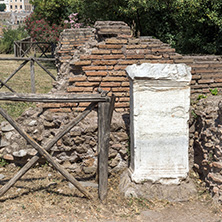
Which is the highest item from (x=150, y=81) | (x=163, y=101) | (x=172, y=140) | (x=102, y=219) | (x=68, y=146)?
(x=150, y=81)

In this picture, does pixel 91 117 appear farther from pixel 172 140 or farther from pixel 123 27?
pixel 123 27

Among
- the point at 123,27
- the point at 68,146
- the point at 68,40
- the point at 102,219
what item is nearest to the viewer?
the point at 102,219

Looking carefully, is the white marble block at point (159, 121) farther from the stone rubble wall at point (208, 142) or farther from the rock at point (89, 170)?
the rock at point (89, 170)

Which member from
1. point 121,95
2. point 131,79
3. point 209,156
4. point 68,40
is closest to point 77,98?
point 131,79

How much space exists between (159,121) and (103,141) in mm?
785

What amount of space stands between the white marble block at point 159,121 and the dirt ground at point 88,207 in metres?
0.36

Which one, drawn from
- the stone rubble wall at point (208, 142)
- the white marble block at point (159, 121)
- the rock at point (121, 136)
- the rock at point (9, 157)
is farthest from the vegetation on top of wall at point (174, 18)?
the rock at point (9, 157)

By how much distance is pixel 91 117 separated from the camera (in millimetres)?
5141

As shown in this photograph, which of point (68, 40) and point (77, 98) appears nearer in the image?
point (77, 98)

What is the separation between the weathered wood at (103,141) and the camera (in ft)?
13.7

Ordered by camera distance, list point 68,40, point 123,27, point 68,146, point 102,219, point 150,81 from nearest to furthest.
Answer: point 102,219
point 150,81
point 68,146
point 123,27
point 68,40

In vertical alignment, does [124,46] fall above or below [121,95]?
above

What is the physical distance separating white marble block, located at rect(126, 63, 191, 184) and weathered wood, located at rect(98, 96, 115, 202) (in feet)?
1.23

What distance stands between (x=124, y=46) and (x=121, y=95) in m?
0.80
